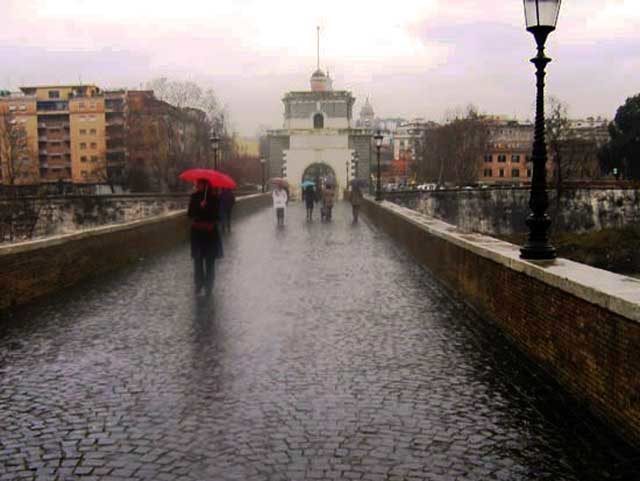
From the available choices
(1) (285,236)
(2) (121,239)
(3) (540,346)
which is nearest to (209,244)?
(2) (121,239)

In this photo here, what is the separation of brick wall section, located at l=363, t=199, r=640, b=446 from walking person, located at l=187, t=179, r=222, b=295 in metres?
3.55

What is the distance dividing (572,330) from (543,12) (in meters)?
4.27

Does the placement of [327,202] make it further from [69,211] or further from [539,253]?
[69,211]

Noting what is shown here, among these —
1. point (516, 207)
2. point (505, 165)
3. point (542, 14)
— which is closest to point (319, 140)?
point (516, 207)

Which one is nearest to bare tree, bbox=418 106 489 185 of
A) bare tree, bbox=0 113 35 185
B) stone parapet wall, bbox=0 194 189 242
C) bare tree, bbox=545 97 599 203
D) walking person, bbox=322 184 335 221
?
bare tree, bbox=545 97 599 203

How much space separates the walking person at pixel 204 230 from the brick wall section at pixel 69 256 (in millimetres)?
1982

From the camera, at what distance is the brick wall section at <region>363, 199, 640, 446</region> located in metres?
4.65

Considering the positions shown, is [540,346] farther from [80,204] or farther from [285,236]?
[80,204]

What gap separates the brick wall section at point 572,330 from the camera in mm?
4652

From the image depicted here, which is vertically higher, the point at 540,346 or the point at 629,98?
the point at 629,98

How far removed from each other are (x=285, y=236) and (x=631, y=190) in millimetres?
37847

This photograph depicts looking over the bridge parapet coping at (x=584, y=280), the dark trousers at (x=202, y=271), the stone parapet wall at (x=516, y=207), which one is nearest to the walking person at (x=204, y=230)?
the dark trousers at (x=202, y=271)

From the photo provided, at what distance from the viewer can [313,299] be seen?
33.9ft

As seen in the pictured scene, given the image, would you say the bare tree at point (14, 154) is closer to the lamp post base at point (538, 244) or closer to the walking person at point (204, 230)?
the walking person at point (204, 230)
